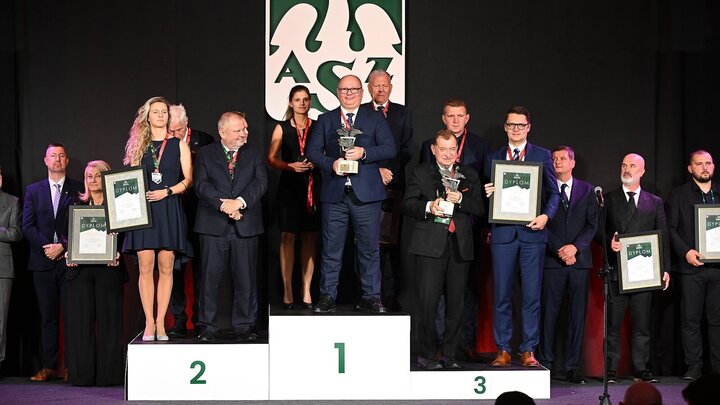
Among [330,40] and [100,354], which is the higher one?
[330,40]

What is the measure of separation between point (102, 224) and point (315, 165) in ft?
5.18

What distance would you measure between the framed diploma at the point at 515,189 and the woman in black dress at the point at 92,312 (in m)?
2.77

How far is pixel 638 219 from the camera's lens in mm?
7297

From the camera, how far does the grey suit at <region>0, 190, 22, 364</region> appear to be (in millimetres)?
7133

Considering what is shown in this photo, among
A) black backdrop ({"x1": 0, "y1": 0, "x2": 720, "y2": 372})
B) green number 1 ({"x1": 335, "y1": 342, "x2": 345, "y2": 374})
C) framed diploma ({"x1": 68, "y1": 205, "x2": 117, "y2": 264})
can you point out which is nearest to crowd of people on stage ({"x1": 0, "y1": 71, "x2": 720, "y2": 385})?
framed diploma ({"x1": 68, "y1": 205, "x2": 117, "y2": 264})

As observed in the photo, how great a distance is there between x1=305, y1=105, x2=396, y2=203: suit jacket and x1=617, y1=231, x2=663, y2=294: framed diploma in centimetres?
206

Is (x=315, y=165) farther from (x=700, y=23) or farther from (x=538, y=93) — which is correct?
(x=700, y=23)

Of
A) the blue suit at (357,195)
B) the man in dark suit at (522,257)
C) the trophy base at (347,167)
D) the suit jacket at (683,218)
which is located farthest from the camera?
the suit jacket at (683,218)

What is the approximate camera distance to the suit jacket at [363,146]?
6277mm

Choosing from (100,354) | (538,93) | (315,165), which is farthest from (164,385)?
(538,93)

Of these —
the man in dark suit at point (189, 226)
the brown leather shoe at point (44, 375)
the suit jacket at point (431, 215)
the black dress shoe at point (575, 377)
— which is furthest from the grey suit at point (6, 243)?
the black dress shoe at point (575, 377)

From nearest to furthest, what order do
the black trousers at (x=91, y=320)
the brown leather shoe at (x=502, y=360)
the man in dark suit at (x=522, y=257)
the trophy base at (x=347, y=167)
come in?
the trophy base at (x=347, y=167)
the brown leather shoe at (x=502, y=360)
the man in dark suit at (x=522, y=257)
the black trousers at (x=91, y=320)

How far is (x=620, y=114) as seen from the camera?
7.95 m

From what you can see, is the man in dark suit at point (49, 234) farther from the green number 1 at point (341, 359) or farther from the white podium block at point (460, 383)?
the white podium block at point (460, 383)
